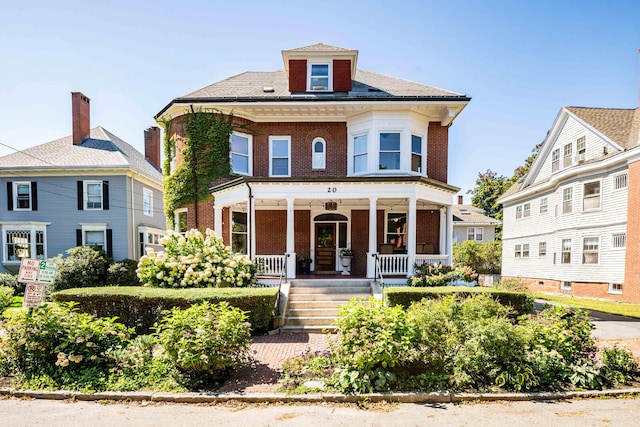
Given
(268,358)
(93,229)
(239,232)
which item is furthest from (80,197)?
(268,358)

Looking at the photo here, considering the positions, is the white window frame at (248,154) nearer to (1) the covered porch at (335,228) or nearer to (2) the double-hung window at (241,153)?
(2) the double-hung window at (241,153)

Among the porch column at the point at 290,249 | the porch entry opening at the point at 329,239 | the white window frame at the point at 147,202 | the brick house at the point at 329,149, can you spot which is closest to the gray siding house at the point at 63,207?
the white window frame at the point at 147,202

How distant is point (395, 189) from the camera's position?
39.0ft

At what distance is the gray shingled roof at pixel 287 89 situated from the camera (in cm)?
1411

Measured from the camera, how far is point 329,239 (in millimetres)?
14922

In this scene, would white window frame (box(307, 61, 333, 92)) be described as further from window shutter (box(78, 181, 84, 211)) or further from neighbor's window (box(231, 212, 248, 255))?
window shutter (box(78, 181, 84, 211))

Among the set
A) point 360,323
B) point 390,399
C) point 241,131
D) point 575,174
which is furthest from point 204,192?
point 575,174

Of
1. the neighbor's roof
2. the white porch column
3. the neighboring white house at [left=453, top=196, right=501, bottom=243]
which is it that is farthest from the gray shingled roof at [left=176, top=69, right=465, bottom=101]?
the neighboring white house at [left=453, top=196, right=501, bottom=243]

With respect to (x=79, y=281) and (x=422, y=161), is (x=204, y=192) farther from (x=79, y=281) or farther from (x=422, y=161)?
(x=422, y=161)

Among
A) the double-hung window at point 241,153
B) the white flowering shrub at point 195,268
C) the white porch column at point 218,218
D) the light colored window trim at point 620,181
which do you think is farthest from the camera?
the light colored window trim at point 620,181

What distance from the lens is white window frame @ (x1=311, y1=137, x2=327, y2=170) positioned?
14930 millimetres

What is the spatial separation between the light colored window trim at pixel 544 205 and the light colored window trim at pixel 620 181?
527cm

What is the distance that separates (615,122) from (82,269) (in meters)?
29.7

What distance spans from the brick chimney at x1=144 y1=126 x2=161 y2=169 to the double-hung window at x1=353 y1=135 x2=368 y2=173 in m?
17.9
